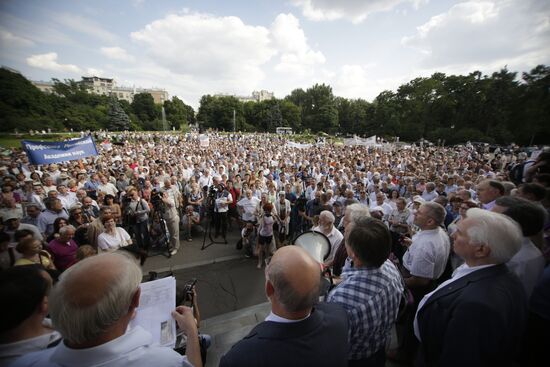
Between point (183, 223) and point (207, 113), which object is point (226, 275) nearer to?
point (183, 223)

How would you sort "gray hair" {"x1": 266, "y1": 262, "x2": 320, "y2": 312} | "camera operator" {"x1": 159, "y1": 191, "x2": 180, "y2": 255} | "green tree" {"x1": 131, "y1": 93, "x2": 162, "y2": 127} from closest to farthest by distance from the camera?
1. "gray hair" {"x1": 266, "y1": 262, "x2": 320, "y2": 312}
2. "camera operator" {"x1": 159, "y1": 191, "x2": 180, "y2": 255}
3. "green tree" {"x1": 131, "y1": 93, "x2": 162, "y2": 127}

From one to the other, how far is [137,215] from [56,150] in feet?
17.6

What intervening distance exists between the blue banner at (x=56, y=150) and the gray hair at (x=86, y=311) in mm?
9659

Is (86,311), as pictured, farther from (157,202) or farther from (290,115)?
(290,115)

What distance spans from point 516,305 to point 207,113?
85462 millimetres

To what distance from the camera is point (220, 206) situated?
24.0 feet

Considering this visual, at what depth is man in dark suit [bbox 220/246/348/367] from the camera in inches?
43.7

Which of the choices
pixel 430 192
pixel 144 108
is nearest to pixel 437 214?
pixel 430 192

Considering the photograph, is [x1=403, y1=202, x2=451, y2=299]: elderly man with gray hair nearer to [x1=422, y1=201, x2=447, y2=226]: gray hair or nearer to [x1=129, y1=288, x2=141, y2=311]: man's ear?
[x1=422, y1=201, x2=447, y2=226]: gray hair

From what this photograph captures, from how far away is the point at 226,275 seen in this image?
552 cm

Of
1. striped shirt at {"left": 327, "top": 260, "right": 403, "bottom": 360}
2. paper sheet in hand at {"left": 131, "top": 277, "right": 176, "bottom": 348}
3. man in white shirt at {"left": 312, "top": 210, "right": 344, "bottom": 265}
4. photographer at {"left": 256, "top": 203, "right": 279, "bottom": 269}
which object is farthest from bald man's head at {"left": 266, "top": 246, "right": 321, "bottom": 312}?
photographer at {"left": 256, "top": 203, "right": 279, "bottom": 269}

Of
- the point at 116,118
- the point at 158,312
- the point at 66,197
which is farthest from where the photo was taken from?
the point at 116,118

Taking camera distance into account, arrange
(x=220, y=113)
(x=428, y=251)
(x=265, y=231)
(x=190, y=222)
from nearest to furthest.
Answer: (x=428, y=251) < (x=265, y=231) < (x=190, y=222) < (x=220, y=113)

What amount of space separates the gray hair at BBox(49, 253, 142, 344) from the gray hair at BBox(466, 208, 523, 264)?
244 centimetres
